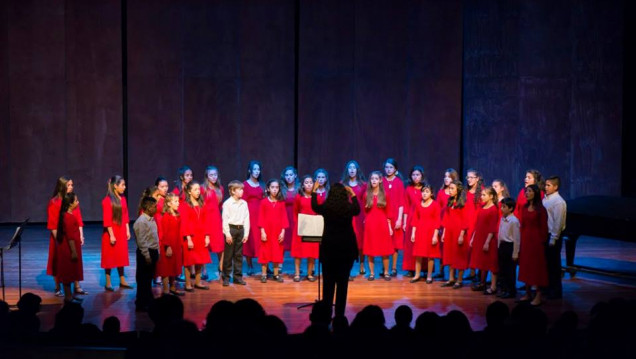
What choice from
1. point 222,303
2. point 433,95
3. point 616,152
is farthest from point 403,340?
point 616,152

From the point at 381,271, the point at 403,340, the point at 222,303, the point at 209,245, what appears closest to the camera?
the point at 403,340

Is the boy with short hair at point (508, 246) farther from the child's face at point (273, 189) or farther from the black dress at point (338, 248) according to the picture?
the child's face at point (273, 189)

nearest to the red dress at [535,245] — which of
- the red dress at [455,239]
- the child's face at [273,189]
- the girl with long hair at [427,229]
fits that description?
the red dress at [455,239]

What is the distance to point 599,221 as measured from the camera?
8.24 metres

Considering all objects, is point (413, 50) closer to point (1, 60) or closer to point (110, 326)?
point (1, 60)

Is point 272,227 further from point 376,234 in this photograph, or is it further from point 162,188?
point 162,188

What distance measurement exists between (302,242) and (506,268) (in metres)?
2.40

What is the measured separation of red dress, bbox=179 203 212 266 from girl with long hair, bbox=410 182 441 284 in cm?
254

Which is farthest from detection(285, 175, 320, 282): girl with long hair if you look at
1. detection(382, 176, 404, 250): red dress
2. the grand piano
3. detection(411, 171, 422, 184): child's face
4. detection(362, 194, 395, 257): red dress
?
the grand piano

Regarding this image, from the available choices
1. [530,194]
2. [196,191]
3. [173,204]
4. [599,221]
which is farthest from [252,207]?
[599,221]

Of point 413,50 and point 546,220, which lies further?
point 413,50

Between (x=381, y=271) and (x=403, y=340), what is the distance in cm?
562

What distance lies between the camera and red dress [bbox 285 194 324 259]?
8.86 metres

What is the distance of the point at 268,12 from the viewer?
44.5 feet
